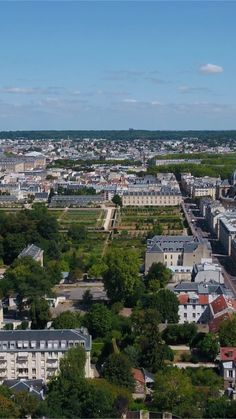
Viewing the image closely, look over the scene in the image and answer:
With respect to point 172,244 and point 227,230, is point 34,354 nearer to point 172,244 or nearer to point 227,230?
point 172,244

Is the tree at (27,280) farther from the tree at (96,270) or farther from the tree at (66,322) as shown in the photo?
the tree at (66,322)

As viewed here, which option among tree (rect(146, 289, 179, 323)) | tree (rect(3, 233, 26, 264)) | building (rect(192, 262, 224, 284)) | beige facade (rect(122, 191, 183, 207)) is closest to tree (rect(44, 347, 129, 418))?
tree (rect(146, 289, 179, 323))

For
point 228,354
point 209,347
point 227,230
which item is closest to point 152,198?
point 227,230

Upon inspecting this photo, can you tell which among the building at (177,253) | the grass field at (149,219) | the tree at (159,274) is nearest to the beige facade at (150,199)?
the grass field at (149,219)

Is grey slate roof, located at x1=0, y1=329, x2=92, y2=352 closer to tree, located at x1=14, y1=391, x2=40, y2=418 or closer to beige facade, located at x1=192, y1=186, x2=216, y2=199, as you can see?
tree, located at x1=14, y1=391, x2=40, y2=418

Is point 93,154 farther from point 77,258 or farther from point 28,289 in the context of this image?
point 28,289
